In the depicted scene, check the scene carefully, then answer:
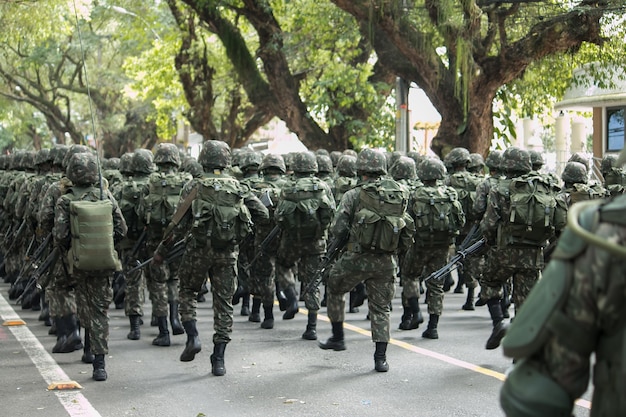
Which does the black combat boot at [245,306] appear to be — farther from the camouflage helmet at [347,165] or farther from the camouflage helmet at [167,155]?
the camouflage helmet at [167,155]

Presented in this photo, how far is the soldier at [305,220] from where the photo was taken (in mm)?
10555

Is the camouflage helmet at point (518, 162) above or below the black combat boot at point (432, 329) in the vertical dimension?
above

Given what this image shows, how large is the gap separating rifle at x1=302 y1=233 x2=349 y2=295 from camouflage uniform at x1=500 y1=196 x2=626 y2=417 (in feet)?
19.6

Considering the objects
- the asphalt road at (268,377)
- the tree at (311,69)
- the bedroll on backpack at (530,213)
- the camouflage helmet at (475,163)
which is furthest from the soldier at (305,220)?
the tree at (311,69)

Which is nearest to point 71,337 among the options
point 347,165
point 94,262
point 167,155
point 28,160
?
point 94,262

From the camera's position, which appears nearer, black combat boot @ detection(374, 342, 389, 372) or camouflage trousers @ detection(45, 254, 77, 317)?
black combat boot @ detection(374, 342, 389, 372)

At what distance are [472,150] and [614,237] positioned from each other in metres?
15.5

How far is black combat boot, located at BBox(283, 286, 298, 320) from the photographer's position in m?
11.6

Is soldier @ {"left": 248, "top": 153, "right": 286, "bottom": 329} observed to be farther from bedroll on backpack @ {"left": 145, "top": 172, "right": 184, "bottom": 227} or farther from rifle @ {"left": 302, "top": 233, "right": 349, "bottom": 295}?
rifle @ {"left": 302, "top": 233, "right": 349, "bottom": 295}

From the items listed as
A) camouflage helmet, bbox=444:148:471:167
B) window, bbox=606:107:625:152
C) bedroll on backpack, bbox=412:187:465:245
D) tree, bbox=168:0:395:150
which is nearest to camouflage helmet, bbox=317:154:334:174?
camouflage helmet, bbox=444:148:471:167

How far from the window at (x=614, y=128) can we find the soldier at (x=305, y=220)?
51.5 feet

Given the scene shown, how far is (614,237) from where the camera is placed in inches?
104

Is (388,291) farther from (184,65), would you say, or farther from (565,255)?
(184,65)

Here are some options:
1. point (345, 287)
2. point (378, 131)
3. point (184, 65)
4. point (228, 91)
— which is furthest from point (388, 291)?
point (228, 91)
